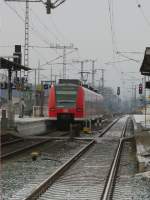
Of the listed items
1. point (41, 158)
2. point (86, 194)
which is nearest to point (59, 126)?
point (41, 158)

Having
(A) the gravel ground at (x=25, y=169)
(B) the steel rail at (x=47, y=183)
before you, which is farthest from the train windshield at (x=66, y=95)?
(B) the steel rail at (x=47, y=183)

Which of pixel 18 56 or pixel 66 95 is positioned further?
pixel 66 95

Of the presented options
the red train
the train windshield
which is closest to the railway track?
the red train

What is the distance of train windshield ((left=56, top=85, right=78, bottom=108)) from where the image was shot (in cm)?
3966

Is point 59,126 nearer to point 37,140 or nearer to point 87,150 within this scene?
point 37,140

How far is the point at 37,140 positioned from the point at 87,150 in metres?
7.06

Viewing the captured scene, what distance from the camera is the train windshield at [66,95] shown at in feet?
130

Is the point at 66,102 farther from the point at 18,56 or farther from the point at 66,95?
the point at 18,56

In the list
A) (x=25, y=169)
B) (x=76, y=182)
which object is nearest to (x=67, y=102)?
(x=25, y=169)

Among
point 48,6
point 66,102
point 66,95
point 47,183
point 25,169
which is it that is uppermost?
point 48,6

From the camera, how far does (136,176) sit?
47.0 feet

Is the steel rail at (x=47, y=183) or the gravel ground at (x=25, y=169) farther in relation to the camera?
the gravel ground at (x=25, y=169)

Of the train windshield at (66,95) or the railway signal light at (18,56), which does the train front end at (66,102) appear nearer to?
the train windshield at (66,95)

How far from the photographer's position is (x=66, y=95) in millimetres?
39750
